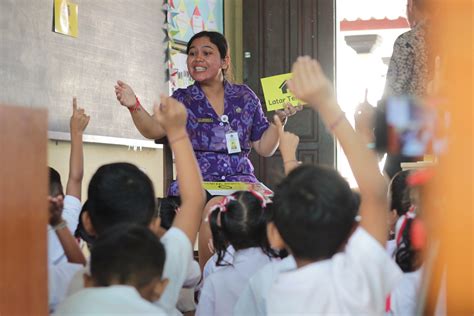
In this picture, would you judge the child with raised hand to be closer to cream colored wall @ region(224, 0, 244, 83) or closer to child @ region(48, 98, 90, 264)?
child @ region(48, 98, 90, 264)

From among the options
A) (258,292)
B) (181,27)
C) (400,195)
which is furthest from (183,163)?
(181,27)

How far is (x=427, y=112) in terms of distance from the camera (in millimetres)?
1536

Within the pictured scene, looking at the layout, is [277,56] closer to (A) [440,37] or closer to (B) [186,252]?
(B) [186,252]

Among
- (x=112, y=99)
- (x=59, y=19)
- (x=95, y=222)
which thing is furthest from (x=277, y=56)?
(x=95, y=222)

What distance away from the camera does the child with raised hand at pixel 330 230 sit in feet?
5.02

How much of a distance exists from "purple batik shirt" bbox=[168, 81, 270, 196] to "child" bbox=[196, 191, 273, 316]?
1.06 metres

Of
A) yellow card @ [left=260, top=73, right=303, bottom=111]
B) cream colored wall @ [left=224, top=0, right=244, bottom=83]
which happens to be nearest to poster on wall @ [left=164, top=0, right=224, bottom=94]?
cream colored wall @ [left=224, top=0, right=244, bottom=83]

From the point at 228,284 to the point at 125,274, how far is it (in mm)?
888

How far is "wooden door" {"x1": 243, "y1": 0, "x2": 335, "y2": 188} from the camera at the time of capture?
5973mm

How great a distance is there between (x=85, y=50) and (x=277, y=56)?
1956 millimetres

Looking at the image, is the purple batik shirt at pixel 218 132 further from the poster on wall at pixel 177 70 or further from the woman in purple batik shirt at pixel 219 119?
the poster on wall at pixel 177 70

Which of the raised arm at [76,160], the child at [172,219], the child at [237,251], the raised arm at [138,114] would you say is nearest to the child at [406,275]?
the child at [237,251]

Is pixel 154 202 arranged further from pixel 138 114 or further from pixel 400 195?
pixel 138 114

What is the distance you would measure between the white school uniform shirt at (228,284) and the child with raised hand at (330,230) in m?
0.81
